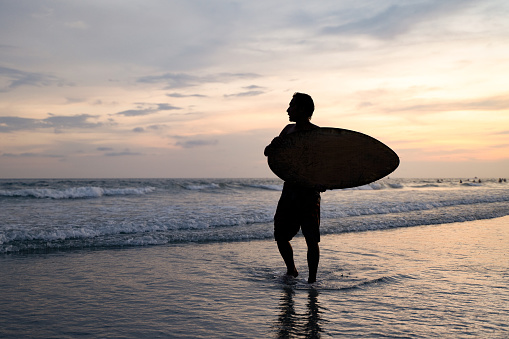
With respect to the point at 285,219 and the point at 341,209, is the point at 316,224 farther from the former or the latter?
the point at 341,209

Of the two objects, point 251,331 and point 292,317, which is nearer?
point 251,331

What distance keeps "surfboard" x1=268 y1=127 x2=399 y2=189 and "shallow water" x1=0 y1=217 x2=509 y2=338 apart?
1.14 meters

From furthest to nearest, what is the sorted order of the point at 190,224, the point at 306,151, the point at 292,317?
the point at 190,224, the point at 306,151, the point at 292,317

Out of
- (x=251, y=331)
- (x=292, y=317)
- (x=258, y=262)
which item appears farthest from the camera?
(x=258, y=262)

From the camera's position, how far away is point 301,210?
171 inches

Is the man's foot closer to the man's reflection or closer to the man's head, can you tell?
the man's reflection

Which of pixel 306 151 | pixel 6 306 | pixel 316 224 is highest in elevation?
pixel 306 151

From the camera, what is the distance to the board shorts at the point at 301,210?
14.2 feet

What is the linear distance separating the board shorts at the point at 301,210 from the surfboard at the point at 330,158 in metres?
0.15

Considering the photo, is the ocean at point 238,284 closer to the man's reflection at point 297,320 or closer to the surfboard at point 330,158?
the man's reflection at point 297,320

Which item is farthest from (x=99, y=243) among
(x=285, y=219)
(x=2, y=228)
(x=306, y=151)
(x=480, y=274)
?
(x=480, y=274)

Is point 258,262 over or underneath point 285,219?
underneath

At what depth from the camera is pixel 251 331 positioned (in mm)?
2980

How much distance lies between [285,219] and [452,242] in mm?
4387
